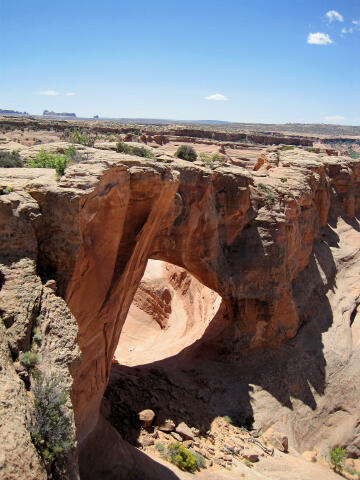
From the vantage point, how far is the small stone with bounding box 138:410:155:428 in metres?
13.1

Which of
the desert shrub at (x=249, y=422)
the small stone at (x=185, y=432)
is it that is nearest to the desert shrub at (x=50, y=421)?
the small stone at (x=185, y=432)

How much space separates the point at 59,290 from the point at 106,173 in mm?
3235

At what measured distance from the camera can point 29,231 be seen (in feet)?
24.8

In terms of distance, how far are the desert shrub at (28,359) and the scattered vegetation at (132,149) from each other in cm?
915

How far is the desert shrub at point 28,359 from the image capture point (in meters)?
5.69

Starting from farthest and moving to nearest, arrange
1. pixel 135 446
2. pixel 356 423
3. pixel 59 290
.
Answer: pixel 356 423, pixel 135 446, pixel 59 290

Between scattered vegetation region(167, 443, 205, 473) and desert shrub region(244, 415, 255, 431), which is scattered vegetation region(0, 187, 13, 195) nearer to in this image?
scattered vegetation region(167, 443, 205, 473)

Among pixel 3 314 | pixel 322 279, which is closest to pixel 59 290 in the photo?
pixel 3 314

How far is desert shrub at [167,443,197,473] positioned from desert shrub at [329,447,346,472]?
6.49 meters

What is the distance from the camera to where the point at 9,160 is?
10.0 meters

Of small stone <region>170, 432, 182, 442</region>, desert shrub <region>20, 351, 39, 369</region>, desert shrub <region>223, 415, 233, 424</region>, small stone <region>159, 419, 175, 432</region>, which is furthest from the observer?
desert shrub <region>223, 415, 233, 424</region>

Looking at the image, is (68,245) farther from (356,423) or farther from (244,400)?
(356,423)

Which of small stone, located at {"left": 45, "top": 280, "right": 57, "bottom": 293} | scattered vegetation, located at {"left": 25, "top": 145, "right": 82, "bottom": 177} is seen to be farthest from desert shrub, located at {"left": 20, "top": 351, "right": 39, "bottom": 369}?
scattered vegetation, located at {"left": 25, "top": 145, "right": 82, "bottom": 177}

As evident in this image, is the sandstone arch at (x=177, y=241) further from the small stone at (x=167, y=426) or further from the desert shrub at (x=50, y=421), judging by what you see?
the small stone at (x=167, y=426)
